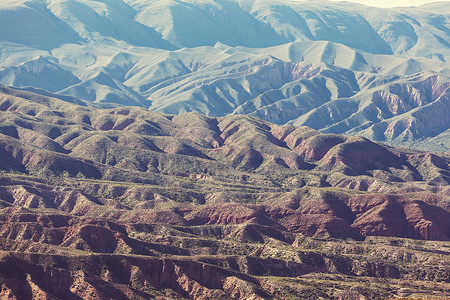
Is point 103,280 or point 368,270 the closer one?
point 103,280

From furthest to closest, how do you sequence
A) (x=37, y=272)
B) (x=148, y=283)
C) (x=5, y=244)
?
1. (x=5, y=244)
2. (x=148, y=283)
3. (x=37, y=272)

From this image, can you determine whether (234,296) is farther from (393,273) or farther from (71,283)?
(393,273)

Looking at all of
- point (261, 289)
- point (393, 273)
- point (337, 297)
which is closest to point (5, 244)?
point (261, 289)

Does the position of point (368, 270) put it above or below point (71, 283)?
below

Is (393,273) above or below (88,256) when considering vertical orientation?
below

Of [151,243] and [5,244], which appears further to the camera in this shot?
[151,243]

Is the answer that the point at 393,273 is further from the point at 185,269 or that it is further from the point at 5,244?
the point at 5,244

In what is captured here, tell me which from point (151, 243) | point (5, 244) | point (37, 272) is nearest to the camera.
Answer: point (37, 272)

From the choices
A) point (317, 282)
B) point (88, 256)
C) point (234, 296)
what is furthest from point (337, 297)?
point (88, 256)

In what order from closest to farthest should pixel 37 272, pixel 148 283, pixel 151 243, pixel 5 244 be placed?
pixel 37 272 < pixel 148 283 < pixel 5 244 < pixel 151 243
